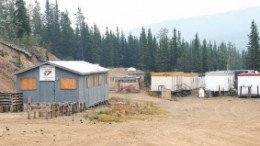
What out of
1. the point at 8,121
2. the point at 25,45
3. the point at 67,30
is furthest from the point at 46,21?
the point at 8,121

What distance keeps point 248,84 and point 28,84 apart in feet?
93.7

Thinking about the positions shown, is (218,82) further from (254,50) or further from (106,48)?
(106,48)

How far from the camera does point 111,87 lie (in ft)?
217

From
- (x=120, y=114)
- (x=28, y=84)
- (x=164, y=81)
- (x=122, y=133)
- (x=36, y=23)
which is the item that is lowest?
(x=122, y=133)

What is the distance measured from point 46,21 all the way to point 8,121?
96313mm

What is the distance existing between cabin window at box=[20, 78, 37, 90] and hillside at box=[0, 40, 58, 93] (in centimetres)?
659

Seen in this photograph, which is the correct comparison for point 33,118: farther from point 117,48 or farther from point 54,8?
point 54,8

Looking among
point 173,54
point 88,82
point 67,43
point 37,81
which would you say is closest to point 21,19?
point 67,43

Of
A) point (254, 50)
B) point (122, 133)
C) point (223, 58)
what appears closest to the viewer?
point (122, 133)

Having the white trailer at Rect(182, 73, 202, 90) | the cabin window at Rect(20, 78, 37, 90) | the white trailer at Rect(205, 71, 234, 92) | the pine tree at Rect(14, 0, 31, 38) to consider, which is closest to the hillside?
the cabin window at Rect(20, 78, 37, 90)

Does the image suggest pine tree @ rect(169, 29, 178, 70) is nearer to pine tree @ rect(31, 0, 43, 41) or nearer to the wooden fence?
pine tree @ rect(31, 0, 43, 41)

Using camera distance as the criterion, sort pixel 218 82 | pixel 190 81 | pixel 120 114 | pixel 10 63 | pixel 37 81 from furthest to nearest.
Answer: pixel 190 81 → pixel 218 82 → pixel 10 63 → pixel 37 81 → pixel 120 114

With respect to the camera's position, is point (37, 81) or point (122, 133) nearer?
point (122, 133)

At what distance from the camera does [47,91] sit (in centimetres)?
3247
